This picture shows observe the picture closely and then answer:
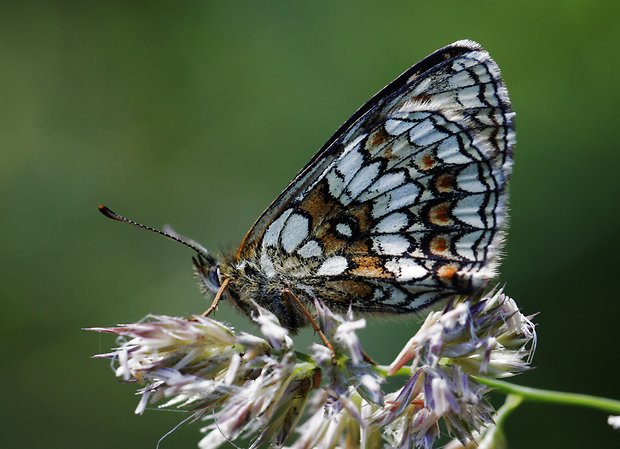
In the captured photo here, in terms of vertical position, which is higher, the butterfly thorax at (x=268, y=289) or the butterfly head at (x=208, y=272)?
the butterfly head at (x=208, y=272)

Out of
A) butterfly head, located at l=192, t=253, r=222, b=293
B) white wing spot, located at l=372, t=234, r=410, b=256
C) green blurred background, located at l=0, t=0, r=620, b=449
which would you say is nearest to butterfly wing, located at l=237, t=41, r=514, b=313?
white wing spot, located at l=372, t=234, r=410, b=256

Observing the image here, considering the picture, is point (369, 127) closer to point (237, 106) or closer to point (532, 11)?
point (532, 11)

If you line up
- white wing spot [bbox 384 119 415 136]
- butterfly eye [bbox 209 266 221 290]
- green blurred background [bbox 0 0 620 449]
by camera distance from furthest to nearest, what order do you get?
1. green blurred background [bbox 0 0 620 449]
2. butterfly eye [bbox 209 266 221 290]
3. white wing spot [bbox 384 119 415 136]

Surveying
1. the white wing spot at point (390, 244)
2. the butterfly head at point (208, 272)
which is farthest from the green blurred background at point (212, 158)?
the white wing spot at point (390, 244)

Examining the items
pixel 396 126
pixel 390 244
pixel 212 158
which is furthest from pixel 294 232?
pixel 212 158

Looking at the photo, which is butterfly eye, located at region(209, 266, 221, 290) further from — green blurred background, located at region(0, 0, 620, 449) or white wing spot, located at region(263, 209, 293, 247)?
green blurred background, located at region(0, 0, 620, 449)

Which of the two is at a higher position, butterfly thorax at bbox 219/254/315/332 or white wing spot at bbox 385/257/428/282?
butterfly thorax at bbox 219/254/315/332

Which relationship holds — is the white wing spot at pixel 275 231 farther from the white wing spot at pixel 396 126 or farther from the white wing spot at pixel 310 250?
Answer: the white wing spot at pixel 396 126

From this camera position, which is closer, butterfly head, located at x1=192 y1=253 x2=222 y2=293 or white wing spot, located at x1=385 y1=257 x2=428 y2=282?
white wing spot, located at x1=385 y1=257 x2=428 y2=282
